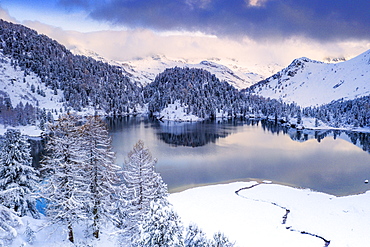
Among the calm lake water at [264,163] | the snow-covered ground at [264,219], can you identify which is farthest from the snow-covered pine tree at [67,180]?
the calm lake water at [264,163]

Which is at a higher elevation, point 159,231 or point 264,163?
point 159,231

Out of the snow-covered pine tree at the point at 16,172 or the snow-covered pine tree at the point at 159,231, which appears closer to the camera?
the snow-covered pine tree at the point at 159,231

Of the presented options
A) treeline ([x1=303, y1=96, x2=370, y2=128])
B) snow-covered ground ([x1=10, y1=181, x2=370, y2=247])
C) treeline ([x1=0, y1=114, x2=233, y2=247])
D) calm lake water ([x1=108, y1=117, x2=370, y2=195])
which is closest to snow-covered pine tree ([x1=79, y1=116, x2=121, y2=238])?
treeline ([x1=0, y1=114, x2=233, y2=247])

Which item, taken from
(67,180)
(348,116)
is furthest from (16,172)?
(348,116)

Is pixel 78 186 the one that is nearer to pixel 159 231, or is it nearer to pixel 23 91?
pixel 159 231

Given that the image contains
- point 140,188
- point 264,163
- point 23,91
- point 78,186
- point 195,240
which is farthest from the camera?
point 23,91

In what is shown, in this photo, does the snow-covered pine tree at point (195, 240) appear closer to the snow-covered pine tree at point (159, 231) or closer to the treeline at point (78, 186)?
the treeline at point (78, 186)
